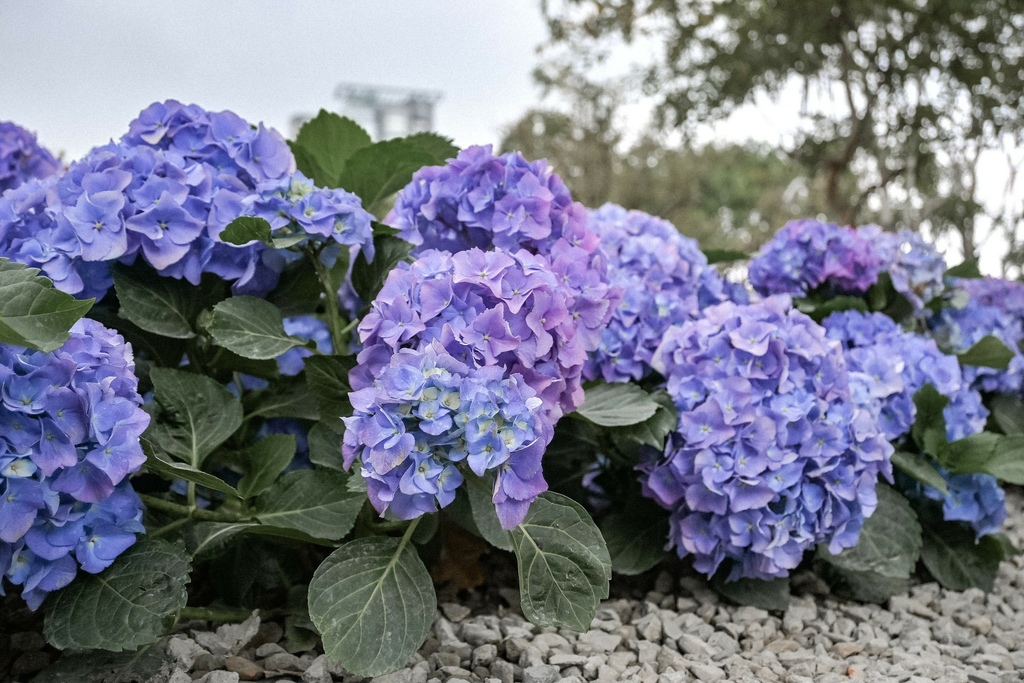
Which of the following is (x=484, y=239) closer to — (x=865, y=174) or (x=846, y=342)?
(x=846, y=342)

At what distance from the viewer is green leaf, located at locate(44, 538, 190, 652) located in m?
1.30

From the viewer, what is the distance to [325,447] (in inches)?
60.9

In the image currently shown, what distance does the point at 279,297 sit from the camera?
174cm

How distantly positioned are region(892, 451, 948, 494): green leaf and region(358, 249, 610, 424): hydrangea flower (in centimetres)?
107

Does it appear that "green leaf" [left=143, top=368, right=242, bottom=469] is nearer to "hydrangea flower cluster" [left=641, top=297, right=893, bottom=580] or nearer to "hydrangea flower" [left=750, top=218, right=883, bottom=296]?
"hydrangea flower cluster" [left=641, top=297, right=893, bottom=580]

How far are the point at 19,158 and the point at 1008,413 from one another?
303 cm

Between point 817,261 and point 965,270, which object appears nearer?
point 817,261

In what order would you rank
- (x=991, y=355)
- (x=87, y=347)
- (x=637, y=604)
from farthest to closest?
(x=991, y=355), (x=637, y=604), (x=87, y=347)

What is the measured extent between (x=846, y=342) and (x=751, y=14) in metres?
6.08

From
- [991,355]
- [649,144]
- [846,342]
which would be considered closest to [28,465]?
[846,342]

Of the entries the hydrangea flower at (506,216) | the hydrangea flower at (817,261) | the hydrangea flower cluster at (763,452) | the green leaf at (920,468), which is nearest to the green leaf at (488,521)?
the hydrangea flower at (506,216)

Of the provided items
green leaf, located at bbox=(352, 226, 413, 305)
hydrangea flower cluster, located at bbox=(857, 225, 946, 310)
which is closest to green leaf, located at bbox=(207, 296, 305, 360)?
green leaf, located at bbox=(352, 226, 413, 305)

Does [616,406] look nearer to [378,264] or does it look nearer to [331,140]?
[378,264]

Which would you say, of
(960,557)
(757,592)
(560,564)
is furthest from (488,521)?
(960,557)
